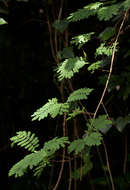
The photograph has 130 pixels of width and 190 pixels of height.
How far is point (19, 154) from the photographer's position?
2.49 m

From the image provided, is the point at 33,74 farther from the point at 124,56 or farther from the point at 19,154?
the point at 124,56

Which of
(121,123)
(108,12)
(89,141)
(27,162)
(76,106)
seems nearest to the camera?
(89,141)

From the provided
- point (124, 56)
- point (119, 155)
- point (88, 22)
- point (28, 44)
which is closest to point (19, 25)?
point (28, 44)

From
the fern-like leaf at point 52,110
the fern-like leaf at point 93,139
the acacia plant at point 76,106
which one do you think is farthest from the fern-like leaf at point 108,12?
the fern-like leaf at point 93,139

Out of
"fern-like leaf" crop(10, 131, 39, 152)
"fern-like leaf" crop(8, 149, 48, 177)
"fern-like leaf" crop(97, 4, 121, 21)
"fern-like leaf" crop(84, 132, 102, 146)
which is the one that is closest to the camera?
"fern-like leaf" crop(84, 132, 102, 146)

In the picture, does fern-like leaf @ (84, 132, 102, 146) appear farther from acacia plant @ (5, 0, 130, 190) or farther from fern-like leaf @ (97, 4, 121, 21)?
fern-like leaf @ (97, 4, 121, 21)

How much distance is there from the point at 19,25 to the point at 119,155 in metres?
1.43

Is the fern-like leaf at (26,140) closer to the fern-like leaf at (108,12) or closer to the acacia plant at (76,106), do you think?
the acacia plant at (76,106)

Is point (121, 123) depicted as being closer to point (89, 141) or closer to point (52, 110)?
point (52, 110)

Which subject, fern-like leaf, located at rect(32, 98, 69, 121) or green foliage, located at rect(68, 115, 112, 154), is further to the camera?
fern-like leaf, located at rect(32, 98, 69, 121)

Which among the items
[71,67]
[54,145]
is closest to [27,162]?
[54,145]

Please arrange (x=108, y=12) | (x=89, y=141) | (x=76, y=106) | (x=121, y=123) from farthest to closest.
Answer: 1. (x=121, y=123)
2. (x=108, y=12)
3. (x=76, y=106)
4. (x=89, y=141)

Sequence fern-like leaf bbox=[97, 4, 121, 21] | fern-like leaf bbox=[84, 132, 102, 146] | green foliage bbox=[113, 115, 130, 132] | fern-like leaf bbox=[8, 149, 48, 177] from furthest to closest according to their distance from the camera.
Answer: green foliage bbox=[113, 115, 130, 132]
fern-like leaf bbox=[97, 4, 121, 21]
fern-like leaf bbox=[8, 149, 48, 177]
fern-like leaf bbox=[84, 132, 102, 146]

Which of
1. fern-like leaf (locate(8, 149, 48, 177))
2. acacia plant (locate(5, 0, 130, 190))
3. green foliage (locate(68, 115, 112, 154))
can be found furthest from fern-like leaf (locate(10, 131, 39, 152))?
green foliage (locate(68, 115, 112, 154))
